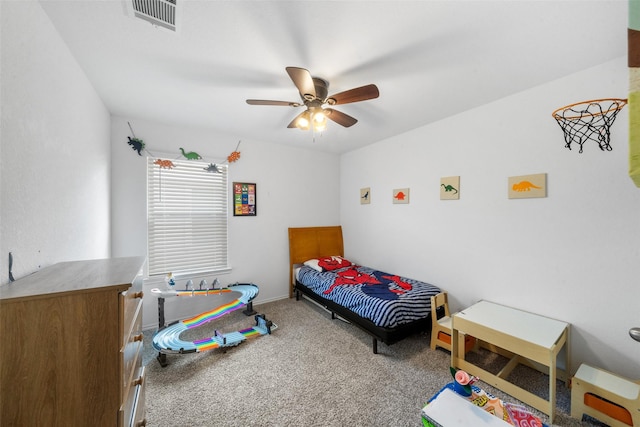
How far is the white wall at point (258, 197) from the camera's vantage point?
2.80 meters

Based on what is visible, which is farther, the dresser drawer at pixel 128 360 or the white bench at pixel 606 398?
the white bench at pixel 606 398

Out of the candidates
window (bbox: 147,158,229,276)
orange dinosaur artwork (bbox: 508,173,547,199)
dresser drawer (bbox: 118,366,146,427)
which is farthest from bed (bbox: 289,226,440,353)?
dresser drawer (bbox: 118,366,146,427)

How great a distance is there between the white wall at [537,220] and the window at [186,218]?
2.65 m

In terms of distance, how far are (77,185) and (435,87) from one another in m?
3.02

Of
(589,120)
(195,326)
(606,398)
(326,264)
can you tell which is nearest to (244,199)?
(326,264)

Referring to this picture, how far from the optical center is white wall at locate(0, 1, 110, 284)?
1025 millimetres

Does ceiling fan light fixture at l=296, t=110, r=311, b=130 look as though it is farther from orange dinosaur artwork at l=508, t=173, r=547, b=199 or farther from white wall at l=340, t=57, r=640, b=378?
orange dinosaur artwork at l=508, t=173, r=547, b=199

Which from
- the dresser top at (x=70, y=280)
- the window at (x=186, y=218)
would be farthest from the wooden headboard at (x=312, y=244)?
the dresser top at (x=70, y=280)

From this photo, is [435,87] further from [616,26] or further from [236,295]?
[236,295]

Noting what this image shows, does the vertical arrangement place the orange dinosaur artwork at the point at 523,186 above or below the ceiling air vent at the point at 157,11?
below

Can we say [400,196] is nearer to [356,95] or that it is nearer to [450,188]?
[450,188]

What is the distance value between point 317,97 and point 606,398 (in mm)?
2893

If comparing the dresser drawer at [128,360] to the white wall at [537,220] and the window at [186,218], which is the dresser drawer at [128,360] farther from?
the white wall at [537,220]

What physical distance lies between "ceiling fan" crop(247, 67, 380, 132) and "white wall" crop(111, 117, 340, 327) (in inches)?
61.1
